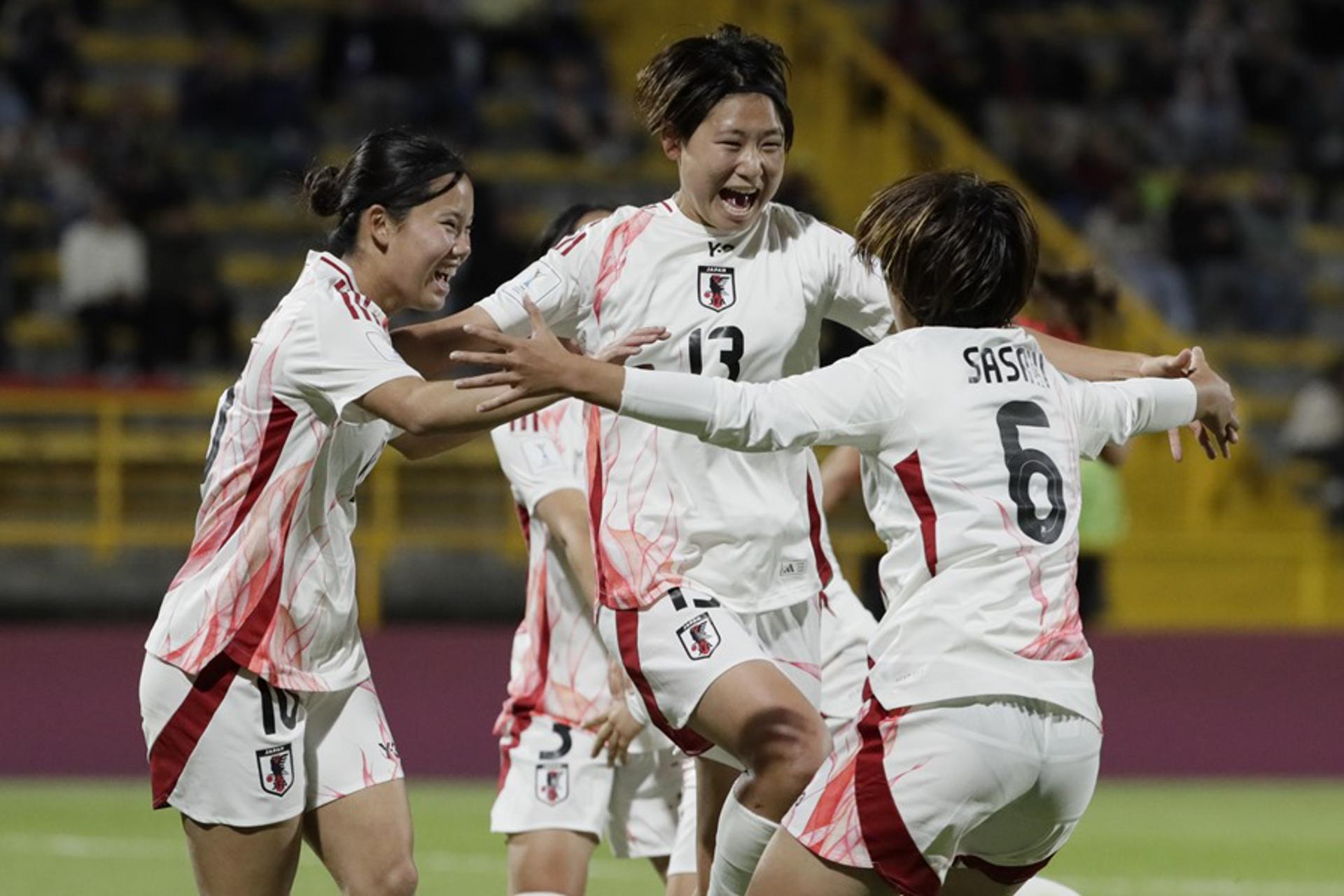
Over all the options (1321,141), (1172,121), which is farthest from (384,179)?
(1321,141)

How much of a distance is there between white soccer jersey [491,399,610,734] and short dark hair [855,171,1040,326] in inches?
68.1

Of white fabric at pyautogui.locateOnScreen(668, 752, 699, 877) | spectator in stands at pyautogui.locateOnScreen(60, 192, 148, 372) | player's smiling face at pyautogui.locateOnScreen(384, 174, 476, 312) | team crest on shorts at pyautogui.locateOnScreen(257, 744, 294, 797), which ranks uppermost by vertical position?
spectator in stands at pyautogui.locateOnScreen(60, 192, 148, 372)

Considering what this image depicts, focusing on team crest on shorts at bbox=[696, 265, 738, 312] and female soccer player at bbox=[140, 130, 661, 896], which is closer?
female soccer player at bbox=[140, 130, 661, 896]

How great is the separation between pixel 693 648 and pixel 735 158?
1125mm

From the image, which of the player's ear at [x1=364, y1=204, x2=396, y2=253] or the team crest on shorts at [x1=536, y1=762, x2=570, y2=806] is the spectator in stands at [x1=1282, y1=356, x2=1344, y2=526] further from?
the player's ear at [x1=364, y1=204, x2=396, y2=253]

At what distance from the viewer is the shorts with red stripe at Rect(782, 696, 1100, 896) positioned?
155 inches

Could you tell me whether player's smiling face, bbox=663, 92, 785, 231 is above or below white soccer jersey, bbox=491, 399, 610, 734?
above

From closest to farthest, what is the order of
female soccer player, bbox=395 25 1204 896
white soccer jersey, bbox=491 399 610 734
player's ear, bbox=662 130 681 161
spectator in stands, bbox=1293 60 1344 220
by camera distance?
female soccer player, bbox=395 25 1204 896, player's ear, bbox=662 130 681 161, white soccer jersey, bbox=491 399 610 734, spectator in stands, bbox=1293 60 1344 220

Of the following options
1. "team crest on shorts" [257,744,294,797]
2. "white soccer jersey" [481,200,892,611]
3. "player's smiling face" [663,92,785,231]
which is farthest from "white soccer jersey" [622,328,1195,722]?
"team crest on shorts" [257,744,294,797]

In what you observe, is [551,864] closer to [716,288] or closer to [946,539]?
[716,288]

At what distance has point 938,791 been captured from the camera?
393 cm

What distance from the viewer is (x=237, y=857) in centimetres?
463

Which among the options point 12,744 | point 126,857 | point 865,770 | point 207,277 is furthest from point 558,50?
point 865,770

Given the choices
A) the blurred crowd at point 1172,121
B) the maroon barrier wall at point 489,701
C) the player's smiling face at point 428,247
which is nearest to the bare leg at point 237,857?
the player's smiling face at point 428,247
